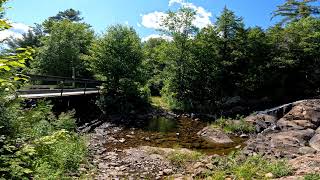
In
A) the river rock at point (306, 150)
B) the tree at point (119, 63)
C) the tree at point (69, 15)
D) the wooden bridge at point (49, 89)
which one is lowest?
the river rock at point (306, 150)

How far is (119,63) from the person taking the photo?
94.8 ft

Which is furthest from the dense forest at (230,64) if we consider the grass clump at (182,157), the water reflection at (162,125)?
the grass clump at (182,157)

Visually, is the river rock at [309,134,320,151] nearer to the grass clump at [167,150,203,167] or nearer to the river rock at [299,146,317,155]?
the river rock at [299,146,317,155]

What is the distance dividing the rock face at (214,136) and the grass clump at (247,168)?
4674 millimetres

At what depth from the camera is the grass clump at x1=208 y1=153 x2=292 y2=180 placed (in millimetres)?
11078

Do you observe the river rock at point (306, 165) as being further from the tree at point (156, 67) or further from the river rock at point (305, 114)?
the tree at point (156, 67)

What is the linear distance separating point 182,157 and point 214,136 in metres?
5.31

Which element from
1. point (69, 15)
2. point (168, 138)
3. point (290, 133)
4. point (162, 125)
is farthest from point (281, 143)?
point (69, 15)

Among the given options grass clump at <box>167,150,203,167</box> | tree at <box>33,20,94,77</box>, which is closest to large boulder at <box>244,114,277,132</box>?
grass clump at <box>167,150,203,167</box>

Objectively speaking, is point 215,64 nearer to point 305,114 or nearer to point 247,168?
point 305,114

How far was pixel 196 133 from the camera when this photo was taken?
20859 millimetres

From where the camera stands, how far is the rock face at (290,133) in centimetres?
1479

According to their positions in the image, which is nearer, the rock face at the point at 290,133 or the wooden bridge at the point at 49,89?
the rock face at the point at 290,133

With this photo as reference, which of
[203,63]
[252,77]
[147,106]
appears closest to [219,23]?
[203,63]
